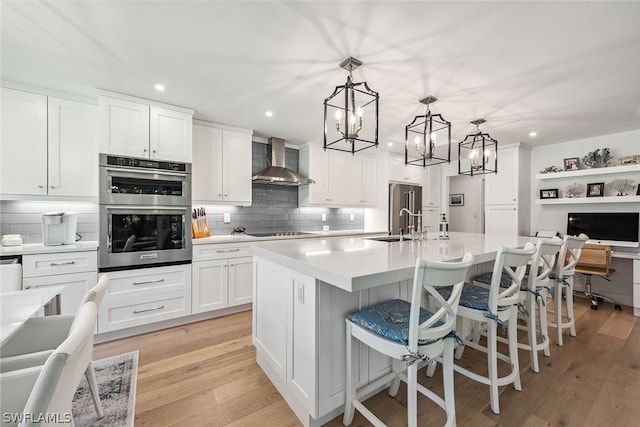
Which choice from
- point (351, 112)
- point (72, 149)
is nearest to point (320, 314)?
point (351, 112)

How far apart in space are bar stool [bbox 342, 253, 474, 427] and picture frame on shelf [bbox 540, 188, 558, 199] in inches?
169

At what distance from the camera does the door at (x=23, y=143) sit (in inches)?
Result: 93.0

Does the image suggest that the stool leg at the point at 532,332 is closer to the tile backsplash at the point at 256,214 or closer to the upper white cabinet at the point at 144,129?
the tile backsplash at the point at 256,214

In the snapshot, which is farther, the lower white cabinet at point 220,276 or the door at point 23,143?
the lower white cabinet at point 220,276

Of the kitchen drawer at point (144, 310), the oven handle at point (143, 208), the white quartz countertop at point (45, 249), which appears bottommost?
the kitchen drawer at point (144, 310)

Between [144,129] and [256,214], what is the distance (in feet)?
6.03

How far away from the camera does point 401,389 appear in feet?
6.01

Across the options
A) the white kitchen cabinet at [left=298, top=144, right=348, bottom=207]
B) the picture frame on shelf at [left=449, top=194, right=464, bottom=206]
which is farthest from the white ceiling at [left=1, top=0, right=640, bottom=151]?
the picture frame on shelf at [left=449, top=194, right=464, bottom=206]

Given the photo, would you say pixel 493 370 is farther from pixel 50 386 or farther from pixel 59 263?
pixel 59 263

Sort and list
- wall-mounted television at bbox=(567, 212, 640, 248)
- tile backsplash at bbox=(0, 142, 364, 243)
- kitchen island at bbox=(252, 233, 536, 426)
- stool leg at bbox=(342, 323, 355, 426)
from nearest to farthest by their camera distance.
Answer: kitchen island at bbox=(252, 233, 536, 426) → stool leg at bbox=(342, 323, 355, 426) → tile backsplash at bbox=(0, 142, 364, 243) → wall-mounted television at bbox=(567, 212, 640, 248)

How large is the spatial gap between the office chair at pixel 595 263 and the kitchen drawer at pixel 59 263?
570 cm

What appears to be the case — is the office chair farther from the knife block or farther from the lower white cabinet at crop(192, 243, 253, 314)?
the knife block

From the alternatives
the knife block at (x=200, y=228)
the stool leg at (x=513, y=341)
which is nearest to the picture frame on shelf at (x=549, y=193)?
the stool leg at (x=513, y=341)

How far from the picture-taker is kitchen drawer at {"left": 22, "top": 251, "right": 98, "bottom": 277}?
2.25 metres
